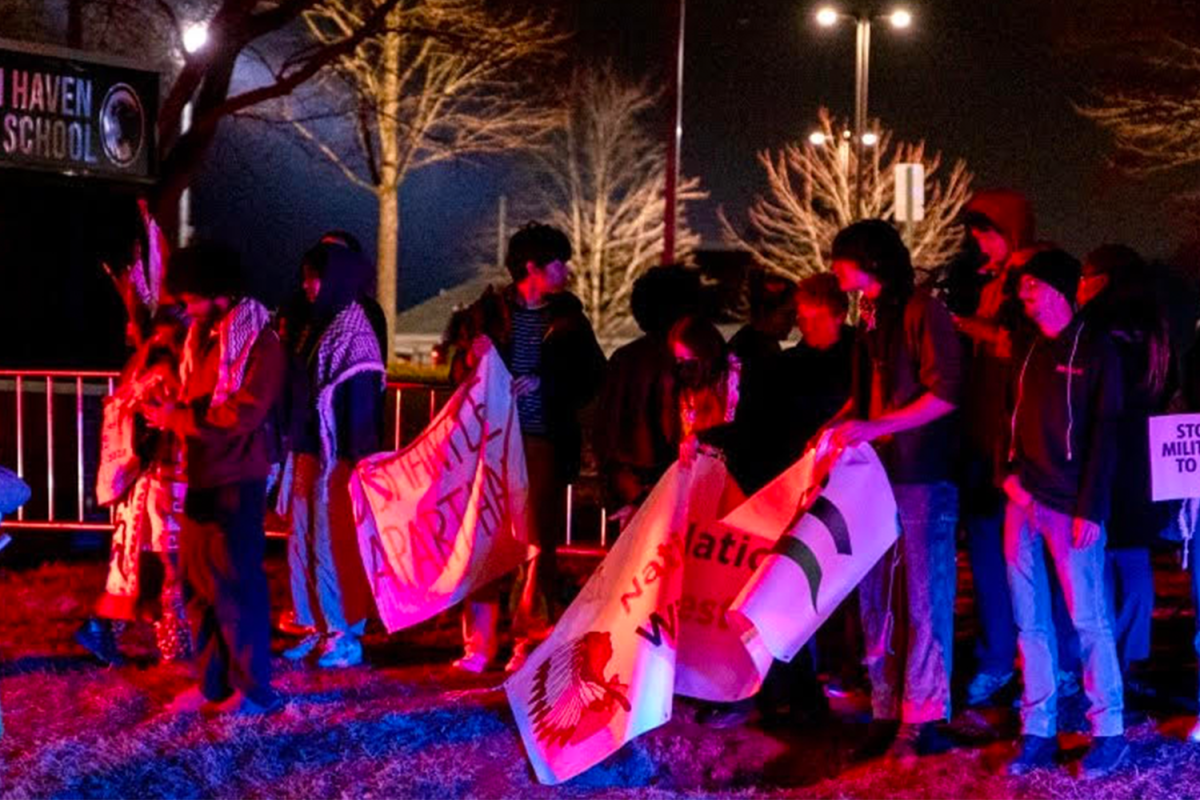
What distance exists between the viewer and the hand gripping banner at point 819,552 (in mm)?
6121

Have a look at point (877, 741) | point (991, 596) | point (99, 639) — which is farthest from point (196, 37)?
point (877, 741)

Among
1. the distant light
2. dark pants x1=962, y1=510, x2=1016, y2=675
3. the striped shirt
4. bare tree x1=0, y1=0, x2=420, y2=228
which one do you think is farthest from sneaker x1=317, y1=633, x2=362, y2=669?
the distant light

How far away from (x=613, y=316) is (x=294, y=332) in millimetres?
41926

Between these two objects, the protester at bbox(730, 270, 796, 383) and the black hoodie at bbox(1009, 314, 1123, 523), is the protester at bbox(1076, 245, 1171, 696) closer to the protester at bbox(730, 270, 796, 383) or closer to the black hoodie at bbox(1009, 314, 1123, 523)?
the black hoodie at bbox(1009, 314, 1123, 523)

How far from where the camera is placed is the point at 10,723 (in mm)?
7113

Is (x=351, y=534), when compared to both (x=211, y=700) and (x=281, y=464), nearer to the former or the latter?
(x=281, y=464)

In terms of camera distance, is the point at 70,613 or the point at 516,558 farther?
the point at 70,613

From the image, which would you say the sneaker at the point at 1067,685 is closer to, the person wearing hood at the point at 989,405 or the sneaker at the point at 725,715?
the person wearing hood at the point at 989,405

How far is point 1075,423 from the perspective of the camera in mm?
6215

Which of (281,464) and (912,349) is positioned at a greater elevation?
(912,349)

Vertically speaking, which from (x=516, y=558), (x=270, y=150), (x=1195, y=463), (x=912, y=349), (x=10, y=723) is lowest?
(x=10, y=723)

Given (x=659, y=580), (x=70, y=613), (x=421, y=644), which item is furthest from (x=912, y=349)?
(x=70, y=613)

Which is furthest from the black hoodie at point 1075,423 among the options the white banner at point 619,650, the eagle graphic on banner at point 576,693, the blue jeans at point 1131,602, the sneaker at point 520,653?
the sneaker at point 520,653

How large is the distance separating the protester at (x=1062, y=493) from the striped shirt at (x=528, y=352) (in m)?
2.45
